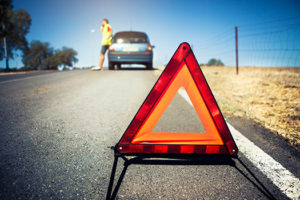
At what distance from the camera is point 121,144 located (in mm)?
1606

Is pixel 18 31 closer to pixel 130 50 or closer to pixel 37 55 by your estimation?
pixel 37 55

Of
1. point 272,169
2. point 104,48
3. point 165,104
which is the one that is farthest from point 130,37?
point 272,169

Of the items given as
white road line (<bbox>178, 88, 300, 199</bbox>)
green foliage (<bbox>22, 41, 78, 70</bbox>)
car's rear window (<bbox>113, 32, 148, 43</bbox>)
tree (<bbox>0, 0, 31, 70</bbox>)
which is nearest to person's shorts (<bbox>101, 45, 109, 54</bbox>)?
car's rear window (<bbox>113, 32, 148, 43</bbox>)

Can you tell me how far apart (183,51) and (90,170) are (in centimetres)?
133

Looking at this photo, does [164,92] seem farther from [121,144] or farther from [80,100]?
[80,100]

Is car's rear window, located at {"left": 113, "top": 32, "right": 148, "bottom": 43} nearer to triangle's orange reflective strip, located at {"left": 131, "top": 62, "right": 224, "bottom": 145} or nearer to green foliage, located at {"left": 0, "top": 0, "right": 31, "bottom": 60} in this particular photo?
triangle's orange reflective strip, located at {"left": 131, "top": 62, "right": 224, "bottom": 145}

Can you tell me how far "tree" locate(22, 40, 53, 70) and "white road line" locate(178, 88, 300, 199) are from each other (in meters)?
74.8

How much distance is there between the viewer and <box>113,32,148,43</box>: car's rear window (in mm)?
9258

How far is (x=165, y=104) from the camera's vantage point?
64.9 inches

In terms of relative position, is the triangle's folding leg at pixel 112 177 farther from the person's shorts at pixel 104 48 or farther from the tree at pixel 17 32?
the tree at pixel 17 32

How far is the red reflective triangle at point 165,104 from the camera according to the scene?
1570 mm

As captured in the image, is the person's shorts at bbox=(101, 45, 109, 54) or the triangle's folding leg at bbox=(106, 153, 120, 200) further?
the person's shorts at bbox=(101, 45, 109, 54)

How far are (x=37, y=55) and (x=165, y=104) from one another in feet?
274

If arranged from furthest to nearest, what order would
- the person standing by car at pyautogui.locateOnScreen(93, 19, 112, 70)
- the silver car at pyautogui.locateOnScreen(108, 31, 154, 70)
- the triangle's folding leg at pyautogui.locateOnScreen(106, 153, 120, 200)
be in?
the silver car at pyautogui.locateOnScreen(108, 31, 154, 70) < the person standing by car at pyautogui.locateOnScreen(93, 19, 112, 70) < the triangle's folding leg at pyautogui.locateOnScreen(106, 153, 120, 200)
